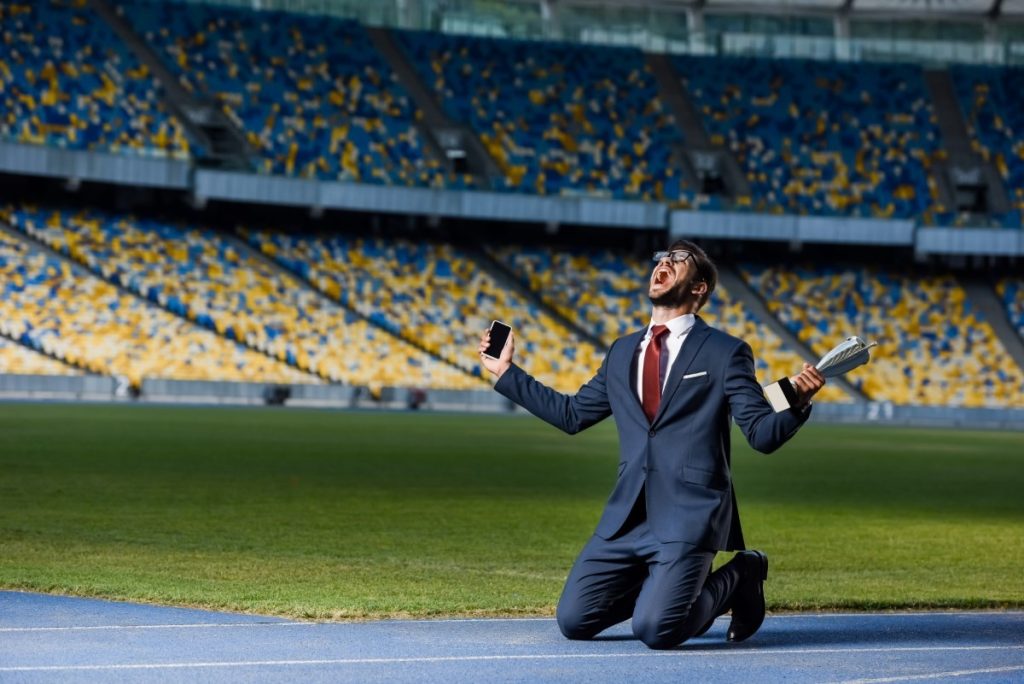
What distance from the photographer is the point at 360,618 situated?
29.2ft

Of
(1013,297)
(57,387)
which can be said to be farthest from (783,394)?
(1013,297)

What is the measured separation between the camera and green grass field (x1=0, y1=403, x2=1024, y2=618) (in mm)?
10391

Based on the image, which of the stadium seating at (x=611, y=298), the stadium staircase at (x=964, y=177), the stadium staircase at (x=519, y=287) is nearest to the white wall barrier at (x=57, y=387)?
the stadium staircase at (x=519, y=287)

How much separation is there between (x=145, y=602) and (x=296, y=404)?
127 ft

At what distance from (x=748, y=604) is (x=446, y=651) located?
169 cm

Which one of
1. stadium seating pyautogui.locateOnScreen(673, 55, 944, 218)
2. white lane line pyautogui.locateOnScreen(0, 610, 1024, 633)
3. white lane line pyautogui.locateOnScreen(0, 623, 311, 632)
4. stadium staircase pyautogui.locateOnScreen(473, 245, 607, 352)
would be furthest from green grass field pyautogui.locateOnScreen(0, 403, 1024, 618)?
stadium seating pyautogui.locateOnScreen(673, 55, 944, 218)

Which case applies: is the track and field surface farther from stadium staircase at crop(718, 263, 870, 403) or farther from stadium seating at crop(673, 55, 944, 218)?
stadium seating at crop(673, 55, 944, 218)

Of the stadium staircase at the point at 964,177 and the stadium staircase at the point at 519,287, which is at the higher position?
the stadium staircase at the point at 964,177

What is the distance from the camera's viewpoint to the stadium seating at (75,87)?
2095 inches

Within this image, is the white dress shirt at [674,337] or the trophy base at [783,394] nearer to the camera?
the trophy base at [783,394]

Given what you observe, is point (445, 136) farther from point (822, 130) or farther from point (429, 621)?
point (429, 621)

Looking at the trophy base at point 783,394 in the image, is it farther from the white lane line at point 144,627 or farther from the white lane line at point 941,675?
the white lane line at point 144,627

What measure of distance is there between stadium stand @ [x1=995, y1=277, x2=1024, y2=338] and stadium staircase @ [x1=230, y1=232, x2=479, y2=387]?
21983 millimetres

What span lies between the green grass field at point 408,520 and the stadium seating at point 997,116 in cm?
3362
